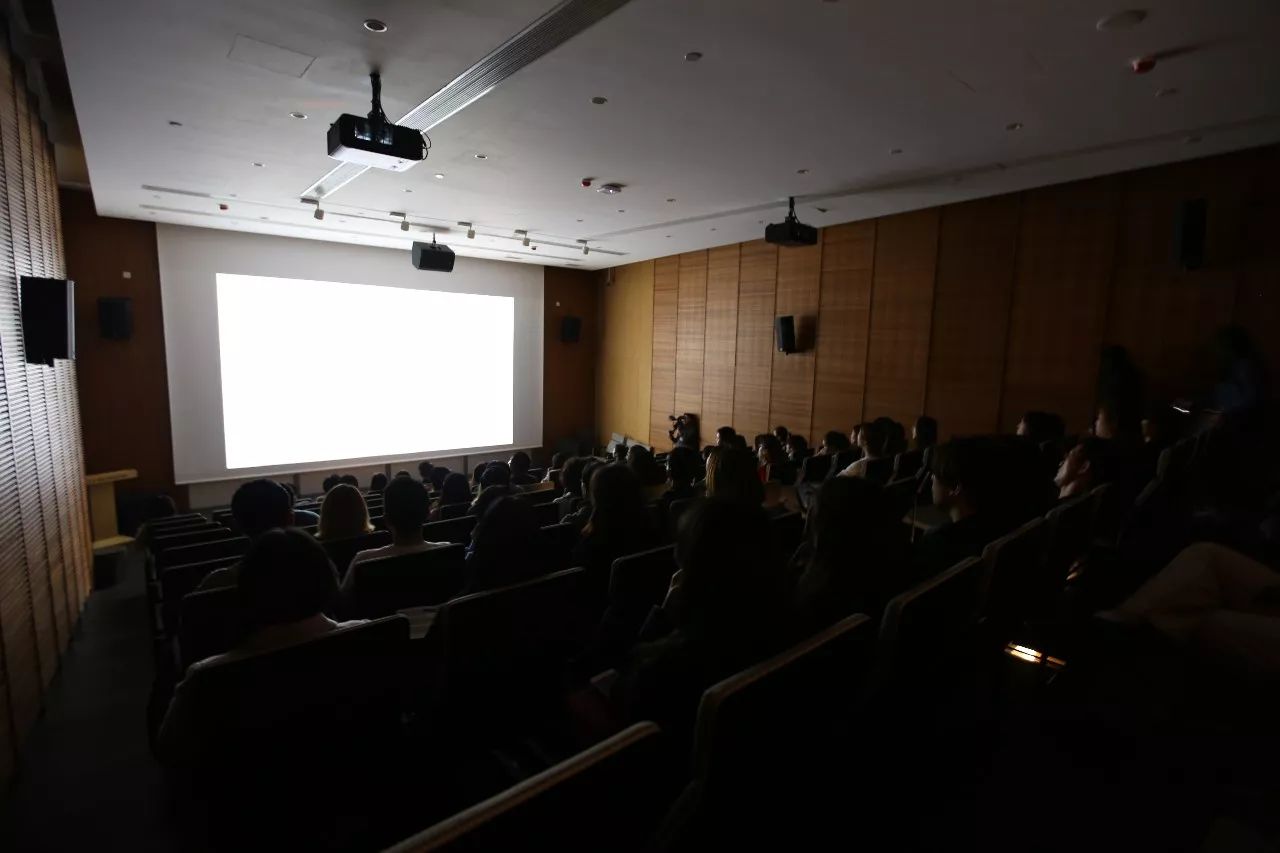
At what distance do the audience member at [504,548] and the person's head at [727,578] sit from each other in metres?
0.85

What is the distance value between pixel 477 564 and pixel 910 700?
1601 millimetres

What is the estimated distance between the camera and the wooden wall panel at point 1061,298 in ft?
18.6

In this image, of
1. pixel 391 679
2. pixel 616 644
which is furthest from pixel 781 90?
pixel 391 679

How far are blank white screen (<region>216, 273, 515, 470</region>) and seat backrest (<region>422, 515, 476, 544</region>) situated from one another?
6362mm

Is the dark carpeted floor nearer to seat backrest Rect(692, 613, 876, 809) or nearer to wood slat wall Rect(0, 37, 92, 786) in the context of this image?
wood slat wall Rect(0, 37, 92, 786)

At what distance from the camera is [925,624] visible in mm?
1841

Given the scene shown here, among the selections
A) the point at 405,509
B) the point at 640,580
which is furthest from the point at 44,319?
the point at 640,580

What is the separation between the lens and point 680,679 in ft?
4.66

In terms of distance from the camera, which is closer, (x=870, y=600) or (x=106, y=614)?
(x=870, y=600)

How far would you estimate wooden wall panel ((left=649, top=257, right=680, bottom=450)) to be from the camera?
10422 mm

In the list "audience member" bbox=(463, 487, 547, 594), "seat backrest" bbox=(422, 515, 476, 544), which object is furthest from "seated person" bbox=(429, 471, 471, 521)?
"audience member" bbox=(463, 487, 547, 594)

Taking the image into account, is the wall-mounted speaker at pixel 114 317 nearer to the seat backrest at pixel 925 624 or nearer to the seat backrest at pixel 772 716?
the seat backrest at pixel 772 716

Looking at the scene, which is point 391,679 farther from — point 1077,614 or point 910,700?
point 1077,614

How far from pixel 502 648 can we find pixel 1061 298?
6.53m
